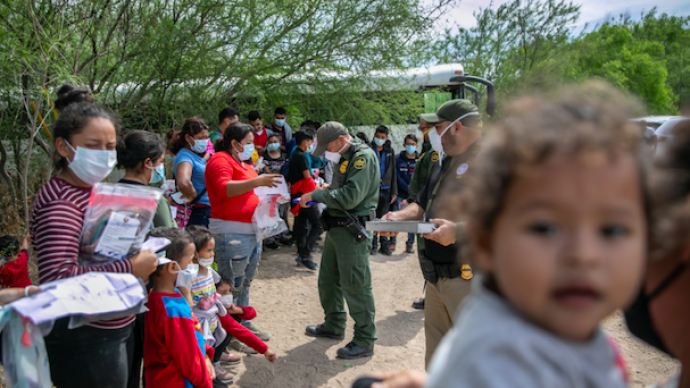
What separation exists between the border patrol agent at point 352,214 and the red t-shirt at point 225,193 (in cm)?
59

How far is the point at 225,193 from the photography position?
11.9 ft

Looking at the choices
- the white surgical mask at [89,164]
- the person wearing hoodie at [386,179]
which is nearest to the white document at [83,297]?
the white surgical mask at [89,164]

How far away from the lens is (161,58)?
214 inches

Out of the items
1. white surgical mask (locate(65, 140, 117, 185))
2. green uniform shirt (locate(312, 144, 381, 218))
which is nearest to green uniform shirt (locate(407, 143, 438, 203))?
green uniform shirt (locate(312, 144, 381, 218))

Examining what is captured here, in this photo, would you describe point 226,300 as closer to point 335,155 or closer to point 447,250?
point 335,155

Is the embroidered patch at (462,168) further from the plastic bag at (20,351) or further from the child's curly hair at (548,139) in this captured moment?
the plastic bag at (20,351)

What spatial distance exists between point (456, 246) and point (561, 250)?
2093mm

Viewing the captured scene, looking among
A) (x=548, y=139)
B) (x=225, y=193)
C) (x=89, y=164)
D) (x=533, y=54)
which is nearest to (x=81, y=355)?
(x=89, y=164)

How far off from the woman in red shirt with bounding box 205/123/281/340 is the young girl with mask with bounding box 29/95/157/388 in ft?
5.56

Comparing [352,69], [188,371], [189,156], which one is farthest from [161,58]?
[188,371]

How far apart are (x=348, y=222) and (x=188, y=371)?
1.95 meters

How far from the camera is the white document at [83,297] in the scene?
1524 mm

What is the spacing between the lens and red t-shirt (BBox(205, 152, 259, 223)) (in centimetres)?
368

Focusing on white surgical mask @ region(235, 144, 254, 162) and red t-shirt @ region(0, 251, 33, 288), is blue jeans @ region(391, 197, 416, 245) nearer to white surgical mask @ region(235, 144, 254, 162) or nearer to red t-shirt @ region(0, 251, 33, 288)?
white surgical mask @ region(235, 144, 254, 162)
